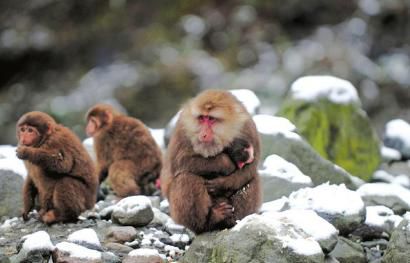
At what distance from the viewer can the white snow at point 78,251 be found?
18.1 feet

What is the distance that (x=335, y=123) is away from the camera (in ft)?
30.2

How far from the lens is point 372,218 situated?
697 cm

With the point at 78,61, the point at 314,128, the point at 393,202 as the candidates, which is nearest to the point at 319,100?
the point at 314,128

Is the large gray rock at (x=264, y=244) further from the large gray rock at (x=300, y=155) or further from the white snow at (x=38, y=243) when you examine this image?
the large gray rock at (x=300, y=155)

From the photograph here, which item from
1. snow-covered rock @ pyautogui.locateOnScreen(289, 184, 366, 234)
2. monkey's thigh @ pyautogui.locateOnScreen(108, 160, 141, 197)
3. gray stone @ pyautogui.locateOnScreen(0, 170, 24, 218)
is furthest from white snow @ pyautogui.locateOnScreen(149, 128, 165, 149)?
snow-covered rock @ pyautogui.locateOnScreen(289, 184, 366, 234)

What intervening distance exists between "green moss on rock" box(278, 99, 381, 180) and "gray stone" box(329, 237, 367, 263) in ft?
9.46

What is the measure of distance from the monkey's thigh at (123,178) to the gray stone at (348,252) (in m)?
2.47

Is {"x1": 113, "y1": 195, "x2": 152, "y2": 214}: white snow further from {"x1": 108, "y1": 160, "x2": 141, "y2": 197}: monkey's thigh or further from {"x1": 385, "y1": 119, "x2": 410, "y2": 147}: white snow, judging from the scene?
{"x1": 385, "y1": 119, "x2": 410, "y2": 147}: white snow

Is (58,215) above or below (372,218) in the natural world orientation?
above

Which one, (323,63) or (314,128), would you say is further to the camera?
(323,63)

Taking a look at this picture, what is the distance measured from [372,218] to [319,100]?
8.05 feet

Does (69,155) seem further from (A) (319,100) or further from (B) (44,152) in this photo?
(A) (319,100)

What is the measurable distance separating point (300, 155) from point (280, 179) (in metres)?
0.51

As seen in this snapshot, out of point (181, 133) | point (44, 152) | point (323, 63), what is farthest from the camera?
point (323, 63)
